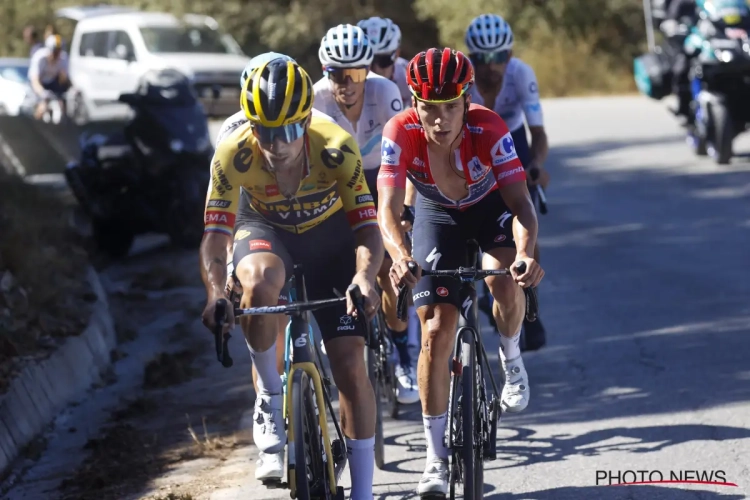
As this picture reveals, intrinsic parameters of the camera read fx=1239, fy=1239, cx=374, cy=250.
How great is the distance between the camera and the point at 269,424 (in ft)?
17.9

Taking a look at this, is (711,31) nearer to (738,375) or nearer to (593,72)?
(738,375)

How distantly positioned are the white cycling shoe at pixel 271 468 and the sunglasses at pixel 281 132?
1.39 meters

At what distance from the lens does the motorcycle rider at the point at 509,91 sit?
7793 mm

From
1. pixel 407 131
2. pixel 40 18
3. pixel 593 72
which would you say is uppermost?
pixel 407 131

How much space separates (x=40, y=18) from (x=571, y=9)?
62.2 feet

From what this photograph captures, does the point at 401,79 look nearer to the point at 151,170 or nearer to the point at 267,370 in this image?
the point at 267,370

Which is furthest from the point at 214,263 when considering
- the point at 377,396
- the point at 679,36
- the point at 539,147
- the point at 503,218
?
the point at 679,36

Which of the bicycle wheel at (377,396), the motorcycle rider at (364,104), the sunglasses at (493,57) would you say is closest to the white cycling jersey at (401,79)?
the sunglasses at (493,57)

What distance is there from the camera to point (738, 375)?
762 cm

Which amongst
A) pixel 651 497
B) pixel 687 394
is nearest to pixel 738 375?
pixel 687 394

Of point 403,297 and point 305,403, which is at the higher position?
point 403,297

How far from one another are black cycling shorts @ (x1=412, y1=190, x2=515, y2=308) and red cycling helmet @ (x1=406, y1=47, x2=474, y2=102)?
0.74 metres

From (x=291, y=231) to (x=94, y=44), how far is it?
20728 mm

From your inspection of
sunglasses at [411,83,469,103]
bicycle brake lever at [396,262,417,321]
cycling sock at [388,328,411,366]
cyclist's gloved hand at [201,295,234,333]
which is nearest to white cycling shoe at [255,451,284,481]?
bicycle brake lever at [396,262,417,321]
